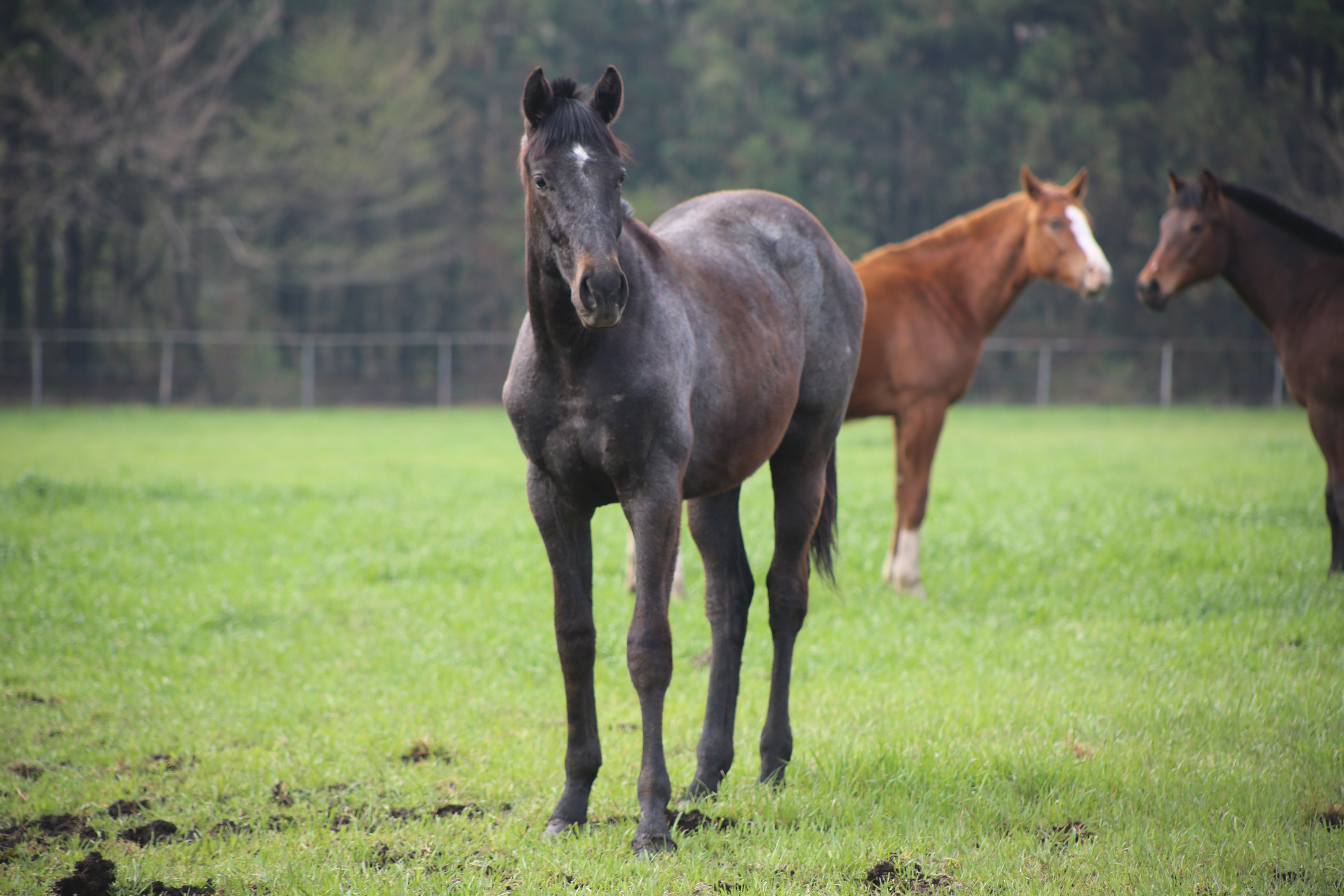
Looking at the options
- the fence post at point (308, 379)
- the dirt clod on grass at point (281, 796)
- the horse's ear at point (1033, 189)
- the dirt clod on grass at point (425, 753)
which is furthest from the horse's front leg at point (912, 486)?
the fence post at point (308, 379)

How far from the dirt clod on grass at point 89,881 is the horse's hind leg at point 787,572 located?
1.92 metres

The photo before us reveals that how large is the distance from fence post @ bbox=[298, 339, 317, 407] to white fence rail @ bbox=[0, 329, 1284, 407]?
0.06 ft

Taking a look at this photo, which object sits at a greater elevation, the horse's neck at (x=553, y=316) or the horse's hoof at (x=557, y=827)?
the horse's neck at (x=553, y=316)

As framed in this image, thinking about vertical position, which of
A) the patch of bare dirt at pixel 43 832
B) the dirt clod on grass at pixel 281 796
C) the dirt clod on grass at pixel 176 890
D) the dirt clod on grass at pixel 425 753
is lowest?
the dirt clod on grass at pixel 425 753

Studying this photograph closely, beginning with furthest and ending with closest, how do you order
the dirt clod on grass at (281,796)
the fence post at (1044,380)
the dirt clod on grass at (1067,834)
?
the fence post at (1044,380) < the dirt clod on grass at (281,796) < the dirt clod on grass at (1067,834)

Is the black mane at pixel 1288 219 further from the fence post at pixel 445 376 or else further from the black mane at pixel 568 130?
the fence post at pixel 445 376

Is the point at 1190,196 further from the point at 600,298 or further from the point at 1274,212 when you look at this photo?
the point at 600,298

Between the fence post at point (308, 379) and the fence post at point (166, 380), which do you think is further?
the fence post at point (308, 379)

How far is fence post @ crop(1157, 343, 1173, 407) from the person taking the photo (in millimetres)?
24453

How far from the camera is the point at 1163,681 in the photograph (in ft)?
14.4

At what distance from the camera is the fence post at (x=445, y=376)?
25.0 m

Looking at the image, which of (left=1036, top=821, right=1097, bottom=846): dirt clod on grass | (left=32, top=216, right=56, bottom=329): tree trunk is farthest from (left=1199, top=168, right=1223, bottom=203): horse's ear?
(left=32, top=216, right=56, bottom=329): tree trunk

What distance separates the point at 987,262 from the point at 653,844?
5405mm

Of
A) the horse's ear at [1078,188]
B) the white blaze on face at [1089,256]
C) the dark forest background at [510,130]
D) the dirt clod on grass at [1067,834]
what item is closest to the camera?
the dirt clod on grass at [1067,834]
